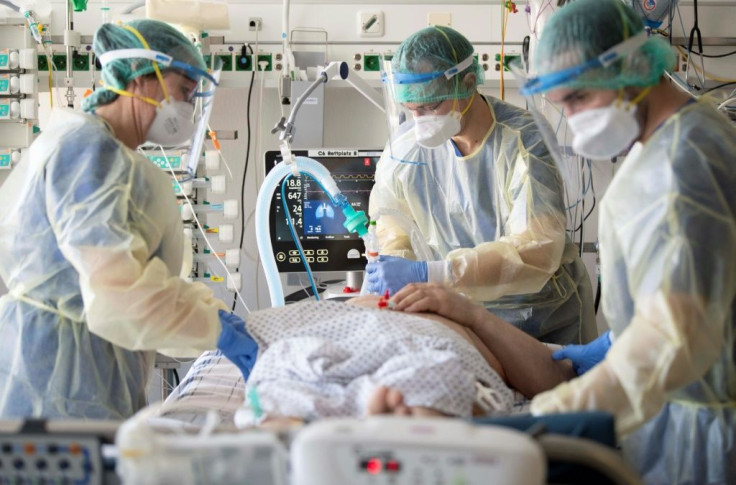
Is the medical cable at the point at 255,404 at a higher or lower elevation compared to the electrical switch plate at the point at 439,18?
lower

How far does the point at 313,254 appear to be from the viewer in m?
4.13

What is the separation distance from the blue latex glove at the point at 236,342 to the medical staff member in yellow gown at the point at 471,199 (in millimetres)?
643

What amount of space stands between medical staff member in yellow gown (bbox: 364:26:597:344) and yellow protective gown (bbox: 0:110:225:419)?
875mm

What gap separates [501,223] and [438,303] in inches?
25.5

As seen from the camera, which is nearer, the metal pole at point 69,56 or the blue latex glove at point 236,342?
the blue latex glove at point 236,342

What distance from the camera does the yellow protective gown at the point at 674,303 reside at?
63.0 inches

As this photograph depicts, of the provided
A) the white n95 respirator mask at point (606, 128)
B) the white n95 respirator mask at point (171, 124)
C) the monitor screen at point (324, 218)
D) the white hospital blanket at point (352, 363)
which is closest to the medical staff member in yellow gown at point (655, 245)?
the white n95 respirator mask at point (606, 128)

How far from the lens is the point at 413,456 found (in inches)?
45.8

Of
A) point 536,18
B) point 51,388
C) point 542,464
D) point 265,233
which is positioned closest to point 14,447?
point 51,388

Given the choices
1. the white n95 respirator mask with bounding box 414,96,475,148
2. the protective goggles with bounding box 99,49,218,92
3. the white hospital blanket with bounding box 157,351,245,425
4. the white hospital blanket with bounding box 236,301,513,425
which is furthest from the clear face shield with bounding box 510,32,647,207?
the white hospital blanket with bounding box 157,351,245,425

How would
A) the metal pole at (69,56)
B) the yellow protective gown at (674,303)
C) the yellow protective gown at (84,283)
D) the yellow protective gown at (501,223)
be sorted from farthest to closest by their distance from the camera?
the metal pole at (69,56) < the yellow protective gown at (501,223) < the yellow protective gown at (84,283) < the yellow protective gown at (674,303)

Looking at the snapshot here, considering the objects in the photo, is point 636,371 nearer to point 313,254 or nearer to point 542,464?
point 542,464

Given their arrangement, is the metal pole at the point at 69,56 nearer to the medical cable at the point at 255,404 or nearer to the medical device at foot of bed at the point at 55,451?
the medical cable at the point at 255,404

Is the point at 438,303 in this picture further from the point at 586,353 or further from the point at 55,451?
the point at 55,451
